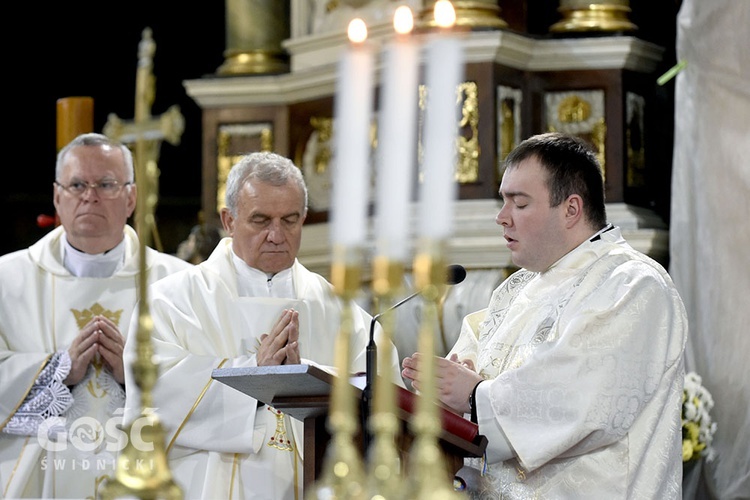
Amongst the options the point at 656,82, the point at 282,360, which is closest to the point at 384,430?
the point at 282,360

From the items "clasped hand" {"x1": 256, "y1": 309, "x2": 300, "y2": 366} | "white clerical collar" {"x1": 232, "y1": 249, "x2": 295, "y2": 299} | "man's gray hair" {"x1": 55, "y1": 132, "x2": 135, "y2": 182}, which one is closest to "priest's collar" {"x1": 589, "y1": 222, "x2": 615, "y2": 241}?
"clasped hand" {"x1": 256, "y1": 309, "x2": 300, "y2": 366}

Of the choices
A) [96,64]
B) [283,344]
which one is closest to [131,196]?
[283,344]

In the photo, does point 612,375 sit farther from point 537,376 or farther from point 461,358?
point 461,358

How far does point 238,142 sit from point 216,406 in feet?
11.8

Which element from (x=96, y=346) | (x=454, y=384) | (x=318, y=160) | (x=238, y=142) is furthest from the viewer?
(x=238, y=142)

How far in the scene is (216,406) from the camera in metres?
4.71

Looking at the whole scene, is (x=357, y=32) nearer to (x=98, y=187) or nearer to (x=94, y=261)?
(x=98, y=187)

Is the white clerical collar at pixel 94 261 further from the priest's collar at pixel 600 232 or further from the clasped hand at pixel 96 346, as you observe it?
the priest's collar at pixel 600 232

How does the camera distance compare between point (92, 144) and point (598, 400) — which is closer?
point (598, 400)

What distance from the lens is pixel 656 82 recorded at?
7.57 m

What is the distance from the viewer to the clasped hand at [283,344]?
4.29m

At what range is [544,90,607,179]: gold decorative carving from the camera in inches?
285

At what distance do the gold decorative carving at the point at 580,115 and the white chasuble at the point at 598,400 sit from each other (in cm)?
315

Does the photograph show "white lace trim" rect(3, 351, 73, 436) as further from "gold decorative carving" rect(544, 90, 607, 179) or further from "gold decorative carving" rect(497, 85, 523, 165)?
"gold decorative carving" rect(544, 90, 607, 179)
